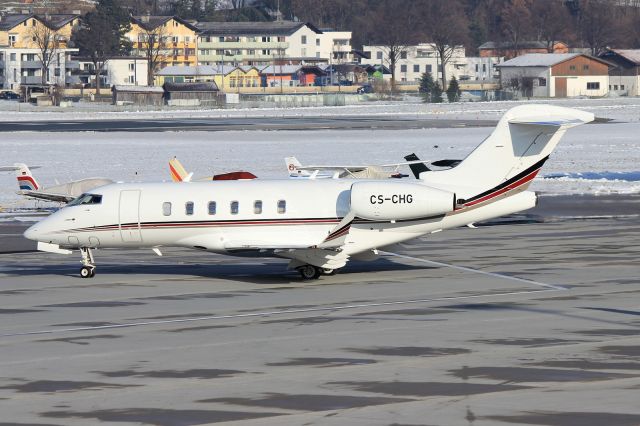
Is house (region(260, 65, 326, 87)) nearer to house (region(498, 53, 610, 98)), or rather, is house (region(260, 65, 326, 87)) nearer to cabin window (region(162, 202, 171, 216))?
house (region(498, 53, 610, 98))

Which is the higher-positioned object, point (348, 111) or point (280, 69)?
point (280, 69)

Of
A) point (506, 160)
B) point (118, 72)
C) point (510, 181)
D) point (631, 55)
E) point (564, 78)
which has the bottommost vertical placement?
point (510, 181)

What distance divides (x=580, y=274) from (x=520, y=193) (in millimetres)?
2463

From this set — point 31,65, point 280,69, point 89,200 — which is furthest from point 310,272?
point 280,69

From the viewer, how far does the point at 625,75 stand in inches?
6668

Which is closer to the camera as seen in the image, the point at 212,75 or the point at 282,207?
the point at 282,207

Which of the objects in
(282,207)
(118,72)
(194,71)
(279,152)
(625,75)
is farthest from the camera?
(194,71)

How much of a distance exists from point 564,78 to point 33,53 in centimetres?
8076

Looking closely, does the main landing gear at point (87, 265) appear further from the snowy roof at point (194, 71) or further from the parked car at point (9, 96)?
the snowy roof at point (194, 71)

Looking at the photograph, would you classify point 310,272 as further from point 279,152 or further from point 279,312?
point 279,152

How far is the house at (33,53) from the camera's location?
18775 cm

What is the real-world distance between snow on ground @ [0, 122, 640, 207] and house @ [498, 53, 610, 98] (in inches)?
2533

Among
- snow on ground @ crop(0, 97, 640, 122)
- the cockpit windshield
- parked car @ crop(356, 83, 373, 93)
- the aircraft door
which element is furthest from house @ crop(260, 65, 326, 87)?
the aircraft door

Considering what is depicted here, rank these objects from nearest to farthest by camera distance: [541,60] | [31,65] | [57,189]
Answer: [57,189]
[541,60]
[31,65]
